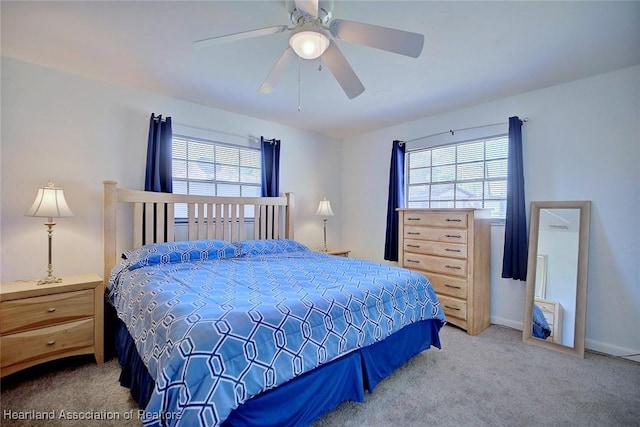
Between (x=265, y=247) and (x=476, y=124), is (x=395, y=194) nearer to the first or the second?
(x=476, y=124)

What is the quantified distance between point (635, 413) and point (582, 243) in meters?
1.38

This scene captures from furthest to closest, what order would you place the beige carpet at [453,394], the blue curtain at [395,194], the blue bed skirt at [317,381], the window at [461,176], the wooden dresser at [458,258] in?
the blue curtain at [395,194] → the window at [461,176] → the wooden dresser at [458,258] → the beige carpet at [453,394] → the blue bed skirt at [317,381]

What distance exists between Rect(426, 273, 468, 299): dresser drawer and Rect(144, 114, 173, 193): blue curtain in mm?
3083

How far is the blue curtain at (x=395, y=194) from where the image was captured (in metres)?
4.03

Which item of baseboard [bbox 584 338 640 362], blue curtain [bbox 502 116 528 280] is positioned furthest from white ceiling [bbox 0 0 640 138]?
baseboard [bbox 584 338 640 362]

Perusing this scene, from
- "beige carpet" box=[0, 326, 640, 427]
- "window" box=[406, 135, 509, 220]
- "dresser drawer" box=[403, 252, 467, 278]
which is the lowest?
"beige carpet" box=[0, 326, 640, 427]

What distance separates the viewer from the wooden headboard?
271 cm

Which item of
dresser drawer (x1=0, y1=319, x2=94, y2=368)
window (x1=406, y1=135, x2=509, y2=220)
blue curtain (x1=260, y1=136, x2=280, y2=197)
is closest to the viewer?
dresser drawer (x1=0, y1=319, x2=94, y2=368)

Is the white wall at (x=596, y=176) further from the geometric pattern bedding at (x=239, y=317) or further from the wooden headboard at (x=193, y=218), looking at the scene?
the wooden headboard at (x=193, y=218)

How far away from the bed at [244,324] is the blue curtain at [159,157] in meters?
0.14

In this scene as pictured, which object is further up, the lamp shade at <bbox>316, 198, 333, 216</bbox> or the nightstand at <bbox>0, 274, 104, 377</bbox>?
the lamp shade at <bbox>316, 198, 333, 216</bbox>

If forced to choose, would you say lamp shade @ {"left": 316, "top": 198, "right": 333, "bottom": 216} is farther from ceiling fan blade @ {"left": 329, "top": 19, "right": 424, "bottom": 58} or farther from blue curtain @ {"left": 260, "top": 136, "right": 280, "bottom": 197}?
ceiling fan blade @ {"left": 329, "top": 19, "right": 424, "bottom": 58}

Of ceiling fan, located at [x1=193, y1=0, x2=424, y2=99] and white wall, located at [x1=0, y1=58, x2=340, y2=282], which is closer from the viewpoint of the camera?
ceiling fan, located at [x1=193, y1=0, x2=424, y2=99]

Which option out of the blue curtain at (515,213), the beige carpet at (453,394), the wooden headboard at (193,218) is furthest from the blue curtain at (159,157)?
the blue curtain at (515,213)
